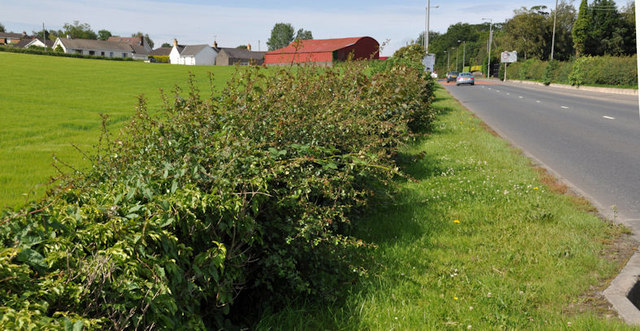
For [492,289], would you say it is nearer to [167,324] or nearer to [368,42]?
[167,324]

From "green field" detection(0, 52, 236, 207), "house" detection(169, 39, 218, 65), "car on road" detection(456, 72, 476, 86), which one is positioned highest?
"house" detection(169, 39, 218, 65)

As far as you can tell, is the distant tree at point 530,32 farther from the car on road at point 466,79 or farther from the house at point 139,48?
the house at point 139,48

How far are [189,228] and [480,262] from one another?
2743 mm

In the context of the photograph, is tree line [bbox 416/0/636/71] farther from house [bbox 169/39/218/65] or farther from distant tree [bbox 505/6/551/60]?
house [bbox 169/39/218/65]

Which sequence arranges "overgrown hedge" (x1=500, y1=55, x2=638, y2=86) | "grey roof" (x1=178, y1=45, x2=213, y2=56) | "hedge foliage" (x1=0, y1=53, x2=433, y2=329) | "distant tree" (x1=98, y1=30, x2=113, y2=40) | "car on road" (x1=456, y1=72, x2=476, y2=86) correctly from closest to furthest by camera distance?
"hedge foliage" (x1=0, y1=53, x2=433, y2=329), "overgrown hedge" (x1=500, y1=55, x2=638, y2=86), "car on road" (x1=456, y1=72, x2=476, y2=86), "grey roof" (x1=178, y1=45, x2=213, y2=56), "distant tree" (x1=98, y1=30, x2=113, y2=40)

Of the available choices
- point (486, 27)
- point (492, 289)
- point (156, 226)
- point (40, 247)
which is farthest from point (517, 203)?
point (486, 27)

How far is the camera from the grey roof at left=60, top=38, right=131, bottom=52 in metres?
110

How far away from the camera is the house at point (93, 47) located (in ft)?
360

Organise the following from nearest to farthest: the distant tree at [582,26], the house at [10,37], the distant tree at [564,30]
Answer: the distant tree at [582,26] < the distant tree at [564,30] < the house at [10,37]

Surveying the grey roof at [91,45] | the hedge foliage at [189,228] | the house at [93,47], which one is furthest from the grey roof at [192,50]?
the hedge foliage at [189,228]

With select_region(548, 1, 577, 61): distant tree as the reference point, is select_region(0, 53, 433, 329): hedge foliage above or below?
below

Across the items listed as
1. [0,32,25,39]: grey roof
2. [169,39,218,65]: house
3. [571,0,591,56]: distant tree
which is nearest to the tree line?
[571,0,591,56]: distant tree

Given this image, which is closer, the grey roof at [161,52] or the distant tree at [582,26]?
the distant tree at [582,26]

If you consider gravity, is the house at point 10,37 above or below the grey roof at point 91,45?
above
